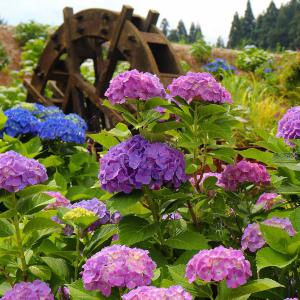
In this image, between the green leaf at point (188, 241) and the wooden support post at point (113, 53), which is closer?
the green leaf at point (188, 241)

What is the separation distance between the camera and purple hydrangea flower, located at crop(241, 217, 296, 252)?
6.39 ft

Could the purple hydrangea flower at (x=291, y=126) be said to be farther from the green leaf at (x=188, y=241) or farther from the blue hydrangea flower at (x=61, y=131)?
the blue hydrangea flower at (x=61, y=131)

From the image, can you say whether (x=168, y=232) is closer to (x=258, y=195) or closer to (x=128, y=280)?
(x=258, y=195)

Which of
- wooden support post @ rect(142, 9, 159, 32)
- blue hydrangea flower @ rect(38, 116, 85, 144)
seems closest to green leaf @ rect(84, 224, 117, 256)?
blue hydrangea flower @ rect(38, 116, 85, 144)

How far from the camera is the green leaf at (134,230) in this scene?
6.75ft

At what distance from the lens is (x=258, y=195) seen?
251cm

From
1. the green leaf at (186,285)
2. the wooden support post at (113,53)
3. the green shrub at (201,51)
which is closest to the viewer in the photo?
the green leaf at (186,285)

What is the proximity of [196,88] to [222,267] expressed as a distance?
2.87 feet

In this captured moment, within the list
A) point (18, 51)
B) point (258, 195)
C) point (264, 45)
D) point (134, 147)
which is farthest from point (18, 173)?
point (264, 45)

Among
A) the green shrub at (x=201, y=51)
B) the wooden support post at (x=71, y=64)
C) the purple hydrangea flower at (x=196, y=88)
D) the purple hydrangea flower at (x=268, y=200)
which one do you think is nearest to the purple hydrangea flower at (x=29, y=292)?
the purple hydrangea flower at (x=196, y=88)

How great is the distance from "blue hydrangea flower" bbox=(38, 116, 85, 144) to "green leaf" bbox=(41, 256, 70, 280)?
247 cm

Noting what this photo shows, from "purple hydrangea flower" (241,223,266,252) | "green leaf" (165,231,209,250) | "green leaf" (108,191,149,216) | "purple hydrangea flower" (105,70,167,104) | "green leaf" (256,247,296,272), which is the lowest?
"green leaf" (165,231,209,250)

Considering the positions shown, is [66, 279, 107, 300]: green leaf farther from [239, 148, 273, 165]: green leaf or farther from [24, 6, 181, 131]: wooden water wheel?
[24, 6, 181, 131]: wooden water wheel

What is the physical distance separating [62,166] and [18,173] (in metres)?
2.55
